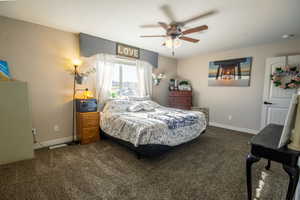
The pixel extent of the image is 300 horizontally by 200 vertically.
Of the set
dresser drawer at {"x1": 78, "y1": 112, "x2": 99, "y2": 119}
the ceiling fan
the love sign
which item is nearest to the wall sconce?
the love sign

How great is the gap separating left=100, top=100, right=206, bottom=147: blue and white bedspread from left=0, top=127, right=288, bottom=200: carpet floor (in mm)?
337

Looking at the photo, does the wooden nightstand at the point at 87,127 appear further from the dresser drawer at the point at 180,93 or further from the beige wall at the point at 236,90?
the beige wall at the point at 236,90

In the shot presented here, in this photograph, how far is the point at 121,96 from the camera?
160 inches

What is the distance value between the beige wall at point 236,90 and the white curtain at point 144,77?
1666 millimetres

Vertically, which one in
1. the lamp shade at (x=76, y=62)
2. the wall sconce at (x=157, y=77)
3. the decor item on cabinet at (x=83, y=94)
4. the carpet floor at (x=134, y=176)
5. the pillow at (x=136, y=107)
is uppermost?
the lamp shade at (x=76, y=62)

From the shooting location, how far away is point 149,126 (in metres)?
2.26

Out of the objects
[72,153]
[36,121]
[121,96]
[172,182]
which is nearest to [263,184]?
[172,182]

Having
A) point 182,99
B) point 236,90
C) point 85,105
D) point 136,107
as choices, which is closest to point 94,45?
point 85,105

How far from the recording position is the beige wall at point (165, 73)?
16.5 feet

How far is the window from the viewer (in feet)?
13.0

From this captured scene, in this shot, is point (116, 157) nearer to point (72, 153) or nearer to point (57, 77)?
point (72, 153)

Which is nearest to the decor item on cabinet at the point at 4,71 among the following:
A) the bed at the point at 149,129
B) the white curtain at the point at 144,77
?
the bed at the point at 149,129

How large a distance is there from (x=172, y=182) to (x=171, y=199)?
29 centimetres

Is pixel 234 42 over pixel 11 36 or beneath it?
over
